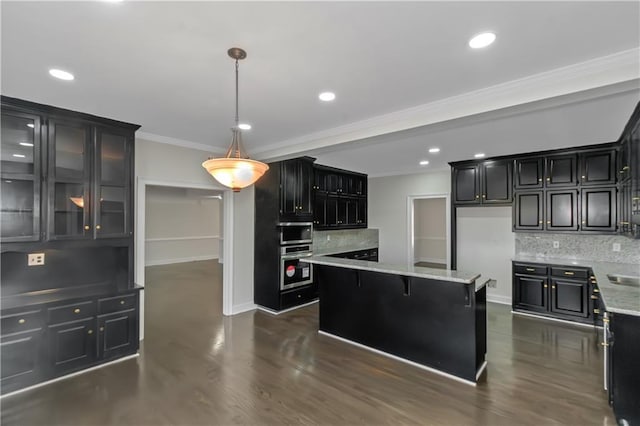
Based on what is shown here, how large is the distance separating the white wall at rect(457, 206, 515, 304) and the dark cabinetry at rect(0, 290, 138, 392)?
5.69m

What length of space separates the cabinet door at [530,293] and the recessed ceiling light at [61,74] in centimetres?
621

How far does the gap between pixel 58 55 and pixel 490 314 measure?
6.17 metres

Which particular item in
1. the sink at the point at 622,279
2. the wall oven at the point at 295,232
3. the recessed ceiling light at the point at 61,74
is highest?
the recessed ceiling light at the point at 61,74

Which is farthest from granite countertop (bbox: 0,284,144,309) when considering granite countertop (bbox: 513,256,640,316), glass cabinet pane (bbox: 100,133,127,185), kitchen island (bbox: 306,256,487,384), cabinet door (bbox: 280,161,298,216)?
granite countertop (bbox: 513,256,640,316)

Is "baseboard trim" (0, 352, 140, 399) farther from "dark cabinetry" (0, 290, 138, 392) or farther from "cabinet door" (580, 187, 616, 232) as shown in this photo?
"cabinet door" (580, 187, 616, 232)

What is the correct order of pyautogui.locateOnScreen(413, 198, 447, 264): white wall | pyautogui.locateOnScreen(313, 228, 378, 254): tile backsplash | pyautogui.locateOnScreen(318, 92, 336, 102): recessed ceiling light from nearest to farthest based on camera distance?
pyautogui.locateOnScreen(318, 92, 336, 102): recessed ceiling light → pyautogui.locateOnScreen(313, 228, 378, 254): tile backsplash → pyautogui.locateOnScreen(413, 198, 447, 264): white wall

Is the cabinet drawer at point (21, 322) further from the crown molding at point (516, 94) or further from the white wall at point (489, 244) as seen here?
the white wall at point (489, 244)

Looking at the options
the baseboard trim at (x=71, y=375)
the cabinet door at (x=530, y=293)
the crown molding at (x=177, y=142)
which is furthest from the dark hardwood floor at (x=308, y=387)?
the crown molding at (x=177, y=142)

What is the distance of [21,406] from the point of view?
257 centimetres

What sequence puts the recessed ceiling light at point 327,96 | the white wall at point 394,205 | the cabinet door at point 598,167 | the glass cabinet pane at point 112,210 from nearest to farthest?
the recessed ceiling light at point 327,96 → the glass cabinet pane at point 112,210 → the cabinet door at point 598,167 → the white wall at point 394,205

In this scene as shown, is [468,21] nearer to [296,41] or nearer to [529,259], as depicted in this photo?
[296,41]

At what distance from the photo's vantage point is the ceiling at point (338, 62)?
65.7 inches

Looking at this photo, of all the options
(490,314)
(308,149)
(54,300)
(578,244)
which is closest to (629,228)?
(578,244)

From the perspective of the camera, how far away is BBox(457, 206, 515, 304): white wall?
561 centimetres
